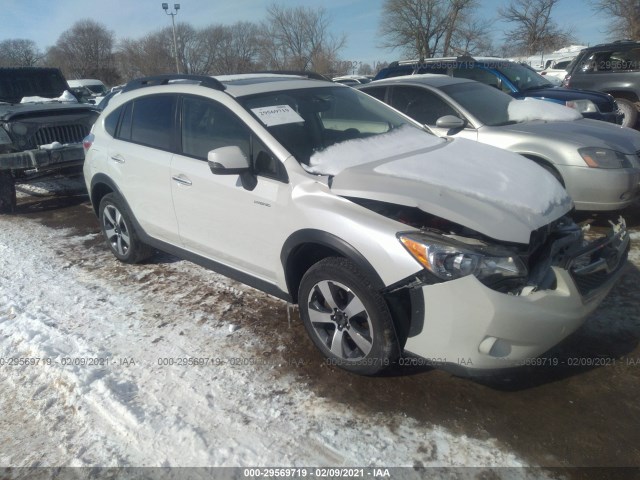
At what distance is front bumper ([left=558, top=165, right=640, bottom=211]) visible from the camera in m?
4.57

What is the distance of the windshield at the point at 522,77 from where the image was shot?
7961mm

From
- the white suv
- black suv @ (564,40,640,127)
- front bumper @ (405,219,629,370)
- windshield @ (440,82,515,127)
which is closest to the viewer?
front bumper @ (405,219,629,370)

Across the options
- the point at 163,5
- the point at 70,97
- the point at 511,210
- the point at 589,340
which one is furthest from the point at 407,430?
the point at 163,5

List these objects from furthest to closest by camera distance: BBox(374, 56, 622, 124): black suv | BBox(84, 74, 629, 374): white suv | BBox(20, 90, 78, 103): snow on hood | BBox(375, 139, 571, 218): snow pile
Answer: BBox(20, 90, 78, 103): snow on hood → BBox(374, 56, 622, 124): black suv → BBox(375, 139, 571, 218): snow pile → BBox(84, 74, 629, 374): white suv

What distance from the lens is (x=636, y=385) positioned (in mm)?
2721

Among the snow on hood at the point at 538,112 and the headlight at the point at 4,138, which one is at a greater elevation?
the headlight at the point at 4,138

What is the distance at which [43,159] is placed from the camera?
646cm

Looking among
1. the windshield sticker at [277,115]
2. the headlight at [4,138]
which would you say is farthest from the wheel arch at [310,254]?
the headlight at [4,138]

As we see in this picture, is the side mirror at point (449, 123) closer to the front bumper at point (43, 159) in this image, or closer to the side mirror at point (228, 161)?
the side mirror at point (228, 161)

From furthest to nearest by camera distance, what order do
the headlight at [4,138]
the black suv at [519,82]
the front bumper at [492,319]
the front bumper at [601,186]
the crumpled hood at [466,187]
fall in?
the black suv at [519,82], the headlight at [4,138], the front bumper at [601,186], the crumpled hood at [466,187], the front bumper at [492,319]

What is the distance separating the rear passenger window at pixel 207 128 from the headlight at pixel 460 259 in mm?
1420

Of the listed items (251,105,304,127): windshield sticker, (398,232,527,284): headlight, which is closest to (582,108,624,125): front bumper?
(251,105,304,127): windshield sticker

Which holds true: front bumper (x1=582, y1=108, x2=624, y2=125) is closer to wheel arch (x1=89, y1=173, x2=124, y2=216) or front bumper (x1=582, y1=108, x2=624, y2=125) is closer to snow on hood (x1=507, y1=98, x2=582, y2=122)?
snow on hood (x1=507, y1=98, x2=582, y2=122)

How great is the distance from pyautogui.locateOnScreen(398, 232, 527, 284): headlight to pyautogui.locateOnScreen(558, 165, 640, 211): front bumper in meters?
2.74
